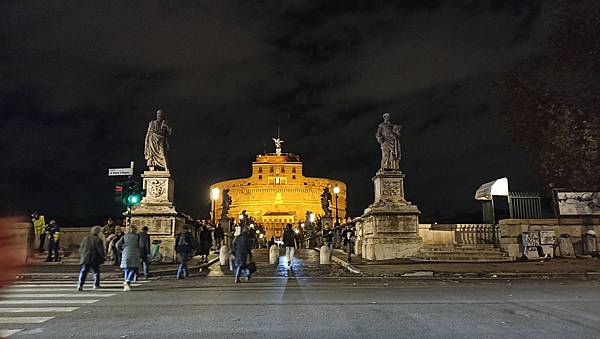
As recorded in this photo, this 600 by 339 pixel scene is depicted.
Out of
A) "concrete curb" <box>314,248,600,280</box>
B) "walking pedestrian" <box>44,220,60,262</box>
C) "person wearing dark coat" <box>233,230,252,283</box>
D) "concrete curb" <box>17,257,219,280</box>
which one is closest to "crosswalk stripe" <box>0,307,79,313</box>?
"person wearing dark coat" <box>233,230,252,283</box>

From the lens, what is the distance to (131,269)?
12.4 metres

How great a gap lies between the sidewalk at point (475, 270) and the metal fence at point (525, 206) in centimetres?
471

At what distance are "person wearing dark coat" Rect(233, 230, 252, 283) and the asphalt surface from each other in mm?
2196

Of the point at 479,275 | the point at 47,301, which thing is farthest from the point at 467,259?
the point at 47,301

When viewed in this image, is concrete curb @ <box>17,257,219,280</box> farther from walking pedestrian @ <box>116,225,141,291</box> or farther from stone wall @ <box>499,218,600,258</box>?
stone wall @ <box>499,218,600,258</box>

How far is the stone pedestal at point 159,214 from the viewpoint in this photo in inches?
803

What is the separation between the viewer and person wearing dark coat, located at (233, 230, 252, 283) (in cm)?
1415

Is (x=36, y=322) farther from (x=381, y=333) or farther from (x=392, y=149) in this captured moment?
(x=392, y=149)

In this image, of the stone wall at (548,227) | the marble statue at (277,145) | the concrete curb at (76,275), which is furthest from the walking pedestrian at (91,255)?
the marble statue at (277,145)

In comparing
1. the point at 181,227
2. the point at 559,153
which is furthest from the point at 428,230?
the point at 181,227

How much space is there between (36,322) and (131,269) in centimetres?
529

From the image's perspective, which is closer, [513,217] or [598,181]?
[598,181]

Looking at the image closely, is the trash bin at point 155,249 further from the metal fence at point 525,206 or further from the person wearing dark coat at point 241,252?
the metal fence at point 525,206

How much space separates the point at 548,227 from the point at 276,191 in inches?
3253
